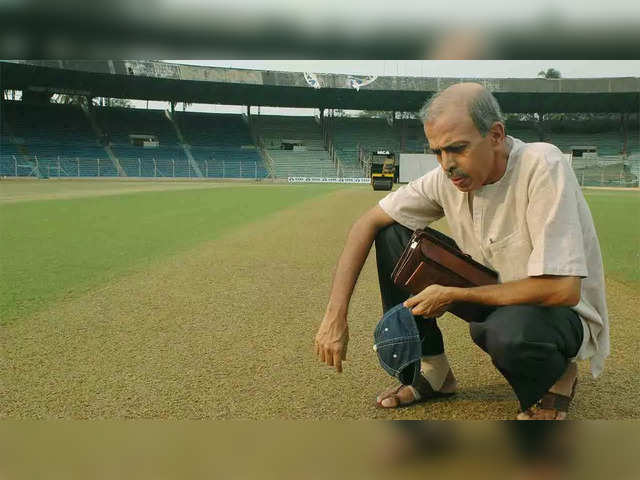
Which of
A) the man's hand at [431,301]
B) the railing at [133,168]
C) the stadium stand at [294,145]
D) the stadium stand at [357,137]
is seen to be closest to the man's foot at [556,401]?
the man's hand at [431,301]

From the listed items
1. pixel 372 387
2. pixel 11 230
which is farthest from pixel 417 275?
pixel 11 230

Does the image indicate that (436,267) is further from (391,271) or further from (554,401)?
(554,401)

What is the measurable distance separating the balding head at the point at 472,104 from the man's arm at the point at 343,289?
0.70 meters

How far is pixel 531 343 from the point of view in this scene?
2039 mm

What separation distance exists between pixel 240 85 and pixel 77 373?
34.7 meters

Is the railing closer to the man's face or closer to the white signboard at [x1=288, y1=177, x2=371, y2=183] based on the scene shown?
the white signboard at [x1=288, y1=177, x2=371, y2=183]

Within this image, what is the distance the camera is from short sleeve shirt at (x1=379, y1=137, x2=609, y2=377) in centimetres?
194

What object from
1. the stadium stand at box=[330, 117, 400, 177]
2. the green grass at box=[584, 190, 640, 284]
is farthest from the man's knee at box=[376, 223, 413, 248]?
the stadium stand at box=[330, 117, 400, 177]

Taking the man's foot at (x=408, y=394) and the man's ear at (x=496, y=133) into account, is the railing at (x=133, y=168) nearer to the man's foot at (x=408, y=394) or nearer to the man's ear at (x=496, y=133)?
the man's foot at (x=408, y=394)

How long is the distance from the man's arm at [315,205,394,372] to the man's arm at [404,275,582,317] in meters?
0.34

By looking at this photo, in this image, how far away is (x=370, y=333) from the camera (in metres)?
3.86

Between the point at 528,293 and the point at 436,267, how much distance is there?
325 millimetres

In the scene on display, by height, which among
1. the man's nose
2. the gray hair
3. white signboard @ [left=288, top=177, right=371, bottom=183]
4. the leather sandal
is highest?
white signboard @ [left=288, top=177, right=371, bottom=183]

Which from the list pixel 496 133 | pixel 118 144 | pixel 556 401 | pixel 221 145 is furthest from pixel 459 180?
pixel 221 145
